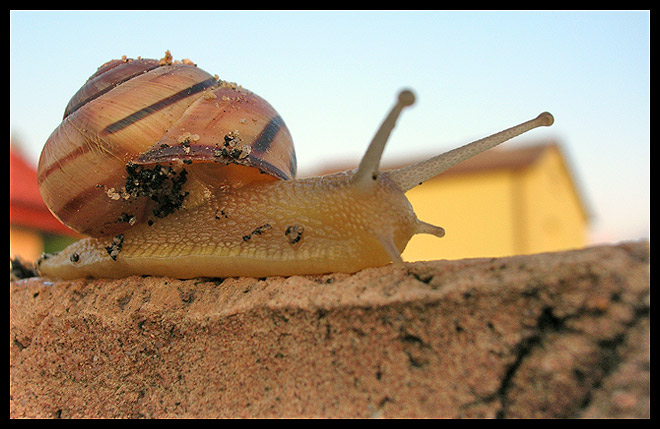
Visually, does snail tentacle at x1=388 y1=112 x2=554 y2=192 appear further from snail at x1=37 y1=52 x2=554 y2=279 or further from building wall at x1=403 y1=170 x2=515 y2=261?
building wall at x1=403 y1=170 x2=515 y2=261

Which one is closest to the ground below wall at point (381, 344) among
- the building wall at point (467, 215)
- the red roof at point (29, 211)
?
Answer: the building wall at point (467, 215)

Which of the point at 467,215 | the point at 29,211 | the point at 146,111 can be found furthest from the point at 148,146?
the point at 467,215

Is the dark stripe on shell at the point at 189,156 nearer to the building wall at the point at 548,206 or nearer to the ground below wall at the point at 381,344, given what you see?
the ground below wall at the point at 381,344

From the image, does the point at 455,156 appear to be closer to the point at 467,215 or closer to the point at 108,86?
the point at 108,86

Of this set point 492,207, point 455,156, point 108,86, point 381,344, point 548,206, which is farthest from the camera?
point 548,206
